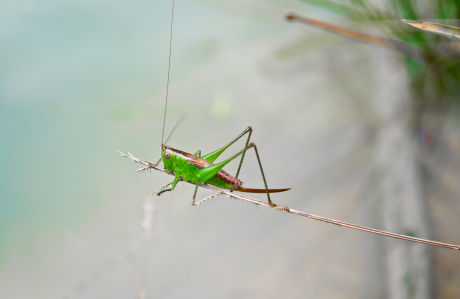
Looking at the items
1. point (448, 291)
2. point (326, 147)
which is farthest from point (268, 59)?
point (448, 291)

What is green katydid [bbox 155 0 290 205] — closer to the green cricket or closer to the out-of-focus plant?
the green cricket

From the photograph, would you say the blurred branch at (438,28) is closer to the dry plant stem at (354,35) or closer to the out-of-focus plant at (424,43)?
the dry plant stem at (354,35)

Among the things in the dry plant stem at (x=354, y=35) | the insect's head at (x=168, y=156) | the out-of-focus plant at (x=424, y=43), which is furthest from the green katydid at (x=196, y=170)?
the out-of-focus plant at (x=424, y=43)

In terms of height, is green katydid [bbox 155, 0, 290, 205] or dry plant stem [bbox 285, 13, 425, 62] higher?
dry plant stem [bbox 285, 13, 425, 62]

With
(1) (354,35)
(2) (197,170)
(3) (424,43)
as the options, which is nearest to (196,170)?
(2) (197,170)

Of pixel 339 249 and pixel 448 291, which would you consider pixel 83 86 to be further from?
pixel 448 291

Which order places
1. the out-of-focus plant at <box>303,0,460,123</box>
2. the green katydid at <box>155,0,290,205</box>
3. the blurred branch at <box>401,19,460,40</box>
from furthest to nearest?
the out-of-focus plant at <box>303,0,460,123</box>
the green katydid at <box>155,0,290,205</box>
the blurred branch at <box>401,19,460,40</box>

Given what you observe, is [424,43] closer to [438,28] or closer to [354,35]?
[354,35]

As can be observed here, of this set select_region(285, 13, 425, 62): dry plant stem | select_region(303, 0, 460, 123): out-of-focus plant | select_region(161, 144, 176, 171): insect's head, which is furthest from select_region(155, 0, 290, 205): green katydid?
select_region(303, 0, 460, 123): out-of-focus plant
